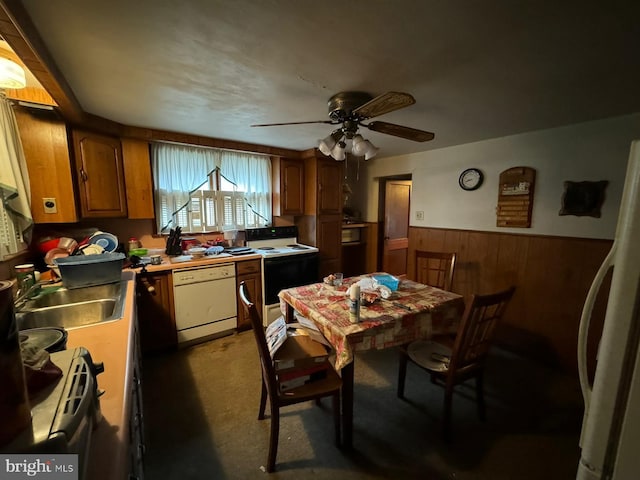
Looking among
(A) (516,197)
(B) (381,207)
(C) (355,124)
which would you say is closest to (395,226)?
(B) (381,207)

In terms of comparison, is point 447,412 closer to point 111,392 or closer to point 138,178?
point 111,392

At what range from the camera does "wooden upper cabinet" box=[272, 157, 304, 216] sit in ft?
11.2

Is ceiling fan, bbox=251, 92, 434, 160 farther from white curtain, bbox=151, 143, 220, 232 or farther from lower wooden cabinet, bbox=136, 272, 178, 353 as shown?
lower wooden cabinet, bbox=136, 272, 178, 353

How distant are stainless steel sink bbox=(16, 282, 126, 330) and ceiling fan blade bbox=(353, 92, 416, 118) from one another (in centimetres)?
177

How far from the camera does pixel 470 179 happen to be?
2.96 metres

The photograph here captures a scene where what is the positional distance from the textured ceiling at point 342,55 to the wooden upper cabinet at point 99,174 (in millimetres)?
318

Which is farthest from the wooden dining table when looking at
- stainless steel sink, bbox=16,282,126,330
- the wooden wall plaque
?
the wooden wall plaque

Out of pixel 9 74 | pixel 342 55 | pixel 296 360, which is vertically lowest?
pixel 296 360

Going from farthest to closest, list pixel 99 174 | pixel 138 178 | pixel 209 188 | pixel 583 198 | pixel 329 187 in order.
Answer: pixel 329 187 → pixel 209 188 → pixel 138 178 → pixel 99 174 → pixel 583 198

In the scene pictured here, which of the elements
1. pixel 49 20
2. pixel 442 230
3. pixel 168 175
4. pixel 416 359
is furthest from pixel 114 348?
pixel 442 230

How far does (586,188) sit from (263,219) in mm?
3353

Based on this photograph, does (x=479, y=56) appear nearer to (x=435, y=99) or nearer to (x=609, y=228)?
(x=435, y=99)

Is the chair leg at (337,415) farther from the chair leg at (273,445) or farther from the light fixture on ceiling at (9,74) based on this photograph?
the light fixture on ceiling at (9,74)

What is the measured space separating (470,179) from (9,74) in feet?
12.1
